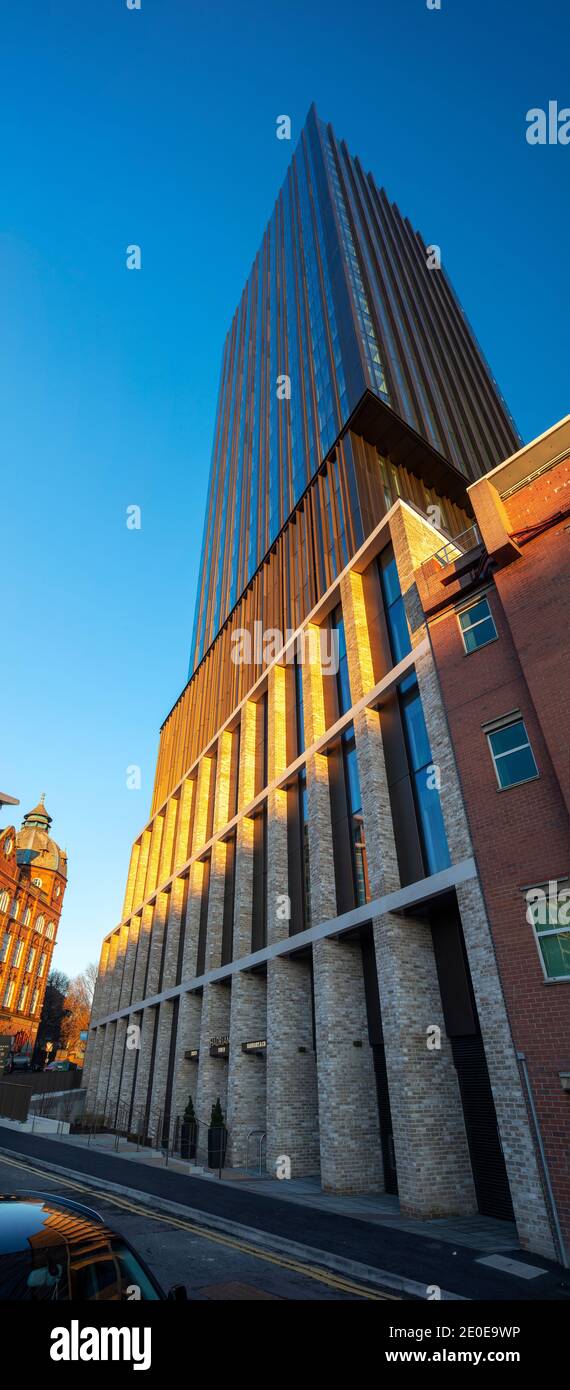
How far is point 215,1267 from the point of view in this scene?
7.90 metres

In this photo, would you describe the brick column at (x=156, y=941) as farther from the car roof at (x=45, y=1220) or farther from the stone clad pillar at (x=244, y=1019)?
the car roof at (x=45, y=1220)

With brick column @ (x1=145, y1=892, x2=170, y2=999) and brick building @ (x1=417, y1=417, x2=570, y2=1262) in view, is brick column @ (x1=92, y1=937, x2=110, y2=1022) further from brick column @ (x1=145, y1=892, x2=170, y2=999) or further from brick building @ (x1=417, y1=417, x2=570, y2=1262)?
brick building @ (x1=417, y1=417, x2=570, y2=1262)

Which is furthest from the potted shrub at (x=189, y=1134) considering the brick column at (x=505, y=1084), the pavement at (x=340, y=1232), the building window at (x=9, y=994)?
the building window at (x=9, y=994)

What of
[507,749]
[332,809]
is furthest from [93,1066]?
[507,749]

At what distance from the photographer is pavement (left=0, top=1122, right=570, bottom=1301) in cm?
773

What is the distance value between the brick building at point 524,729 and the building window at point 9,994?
62.3m

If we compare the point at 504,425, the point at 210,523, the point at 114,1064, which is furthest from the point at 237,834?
the point at 504,425

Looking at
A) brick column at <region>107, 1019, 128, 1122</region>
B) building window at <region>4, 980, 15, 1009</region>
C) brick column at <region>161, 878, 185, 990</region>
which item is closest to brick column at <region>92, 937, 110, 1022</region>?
brick column at <region>107, 1019, 128, 1122</region>

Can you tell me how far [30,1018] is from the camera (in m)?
63.3

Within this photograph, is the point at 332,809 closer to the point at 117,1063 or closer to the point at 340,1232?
the point at 340,1232

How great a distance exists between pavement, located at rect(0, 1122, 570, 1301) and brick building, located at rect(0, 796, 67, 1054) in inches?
1939

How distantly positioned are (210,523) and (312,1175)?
1616 inches

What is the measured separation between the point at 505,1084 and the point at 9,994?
62954mm
